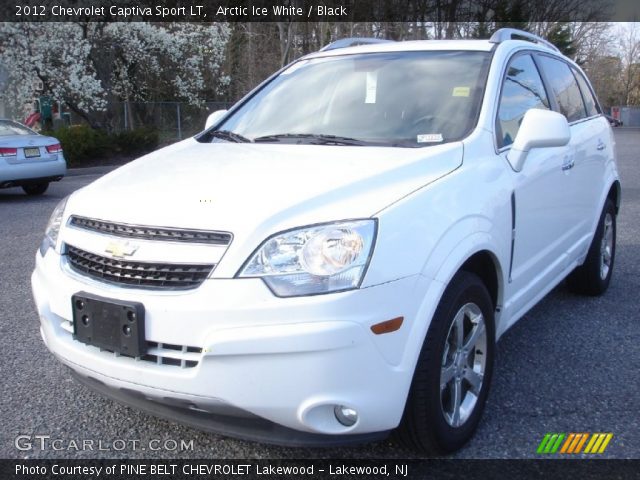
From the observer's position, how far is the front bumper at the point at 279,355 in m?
Answer: 2.18

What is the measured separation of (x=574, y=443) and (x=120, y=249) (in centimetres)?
214

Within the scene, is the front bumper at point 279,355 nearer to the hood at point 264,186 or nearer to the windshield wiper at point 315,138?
the hood at point 264,186

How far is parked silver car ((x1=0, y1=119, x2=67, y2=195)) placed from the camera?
421 inches

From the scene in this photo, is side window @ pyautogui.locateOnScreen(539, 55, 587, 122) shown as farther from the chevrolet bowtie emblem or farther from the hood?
the chevrolet bowtie emblem

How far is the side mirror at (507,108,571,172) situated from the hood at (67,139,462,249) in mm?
419

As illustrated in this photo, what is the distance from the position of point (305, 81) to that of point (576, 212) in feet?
6.32

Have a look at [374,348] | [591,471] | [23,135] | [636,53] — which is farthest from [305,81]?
[636,53]

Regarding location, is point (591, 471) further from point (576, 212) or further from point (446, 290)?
point (576, 212)

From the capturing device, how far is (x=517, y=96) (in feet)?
11.9

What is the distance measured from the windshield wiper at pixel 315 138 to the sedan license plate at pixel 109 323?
4.53 ft

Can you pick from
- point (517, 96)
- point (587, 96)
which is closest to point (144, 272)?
point (517, 96)

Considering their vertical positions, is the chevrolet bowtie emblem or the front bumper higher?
the chevrolet bowtie emblem

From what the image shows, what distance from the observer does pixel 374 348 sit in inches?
88.1

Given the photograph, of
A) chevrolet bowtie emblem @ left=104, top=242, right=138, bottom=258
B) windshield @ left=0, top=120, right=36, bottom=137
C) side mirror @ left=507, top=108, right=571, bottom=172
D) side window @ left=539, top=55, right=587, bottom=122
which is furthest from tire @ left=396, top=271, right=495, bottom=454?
windshield @ left=0, top=120, right=36, bottom=137
